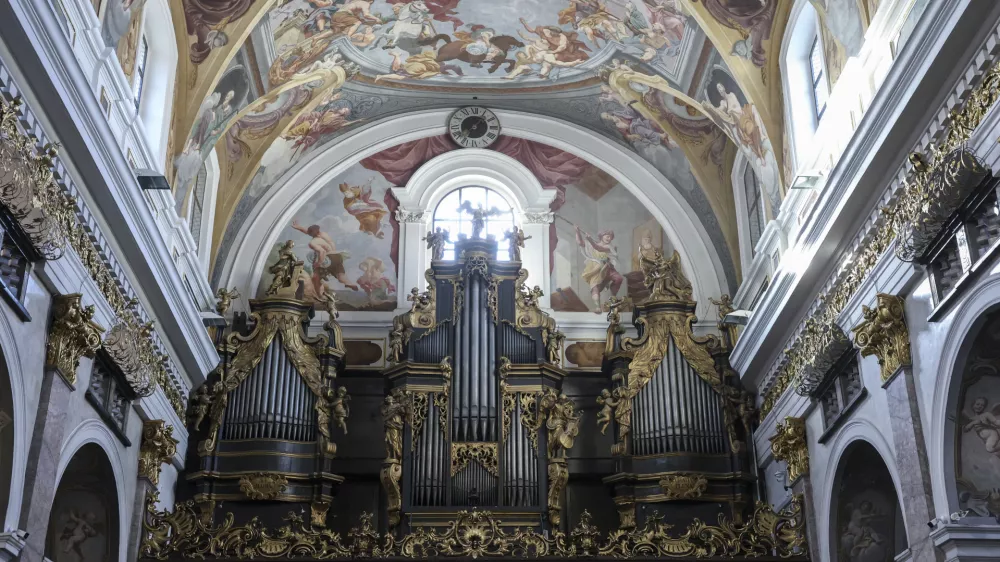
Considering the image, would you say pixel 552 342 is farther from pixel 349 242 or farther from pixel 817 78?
pixel 817 78

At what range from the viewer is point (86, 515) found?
12883mm

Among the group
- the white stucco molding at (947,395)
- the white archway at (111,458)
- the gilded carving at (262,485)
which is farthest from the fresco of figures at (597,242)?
the white stucco molding at (947,395)

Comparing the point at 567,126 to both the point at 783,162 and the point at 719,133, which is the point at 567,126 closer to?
the point at 719,133

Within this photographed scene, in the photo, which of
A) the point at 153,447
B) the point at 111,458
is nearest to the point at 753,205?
the point at 153,447

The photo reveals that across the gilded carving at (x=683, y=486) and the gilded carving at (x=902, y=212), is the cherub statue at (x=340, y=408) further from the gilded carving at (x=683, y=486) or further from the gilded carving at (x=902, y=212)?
the gilded carving at (x=902, y=212)

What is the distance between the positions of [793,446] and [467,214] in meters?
7.13

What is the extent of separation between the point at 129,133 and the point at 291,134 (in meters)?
5.76

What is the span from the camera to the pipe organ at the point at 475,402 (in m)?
15.2

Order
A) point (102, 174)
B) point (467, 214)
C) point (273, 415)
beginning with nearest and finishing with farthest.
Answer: point (102, 174) < point (273, 415) < point (467, 214)

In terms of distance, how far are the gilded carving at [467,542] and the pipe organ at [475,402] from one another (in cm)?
148

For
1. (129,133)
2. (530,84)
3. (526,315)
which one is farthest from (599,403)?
(129,133)

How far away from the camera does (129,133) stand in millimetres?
12484

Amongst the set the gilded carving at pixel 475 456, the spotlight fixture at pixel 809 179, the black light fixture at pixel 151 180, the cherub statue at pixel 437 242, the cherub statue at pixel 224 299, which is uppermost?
the cherub statue at pixel 437 242

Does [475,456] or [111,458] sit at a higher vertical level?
[475,456]
